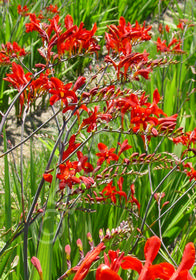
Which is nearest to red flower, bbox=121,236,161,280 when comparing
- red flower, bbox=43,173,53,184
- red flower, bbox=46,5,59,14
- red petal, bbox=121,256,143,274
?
red petal, bbox=121,256,143,274

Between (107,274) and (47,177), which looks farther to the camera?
(47,177)

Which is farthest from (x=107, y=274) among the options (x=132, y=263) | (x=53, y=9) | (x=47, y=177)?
(x=53, y=9)

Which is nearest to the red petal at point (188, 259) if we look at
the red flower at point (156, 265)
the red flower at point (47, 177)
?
the red flower at point (156, 265)

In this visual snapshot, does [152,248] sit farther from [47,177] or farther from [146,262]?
[47,177]

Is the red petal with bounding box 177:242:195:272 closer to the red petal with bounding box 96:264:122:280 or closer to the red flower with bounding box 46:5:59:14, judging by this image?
the red petal with bounding box 96:264:122:280

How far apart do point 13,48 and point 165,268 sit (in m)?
1.15

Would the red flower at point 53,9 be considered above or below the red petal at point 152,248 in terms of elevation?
above

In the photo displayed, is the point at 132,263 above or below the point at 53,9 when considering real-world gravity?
below

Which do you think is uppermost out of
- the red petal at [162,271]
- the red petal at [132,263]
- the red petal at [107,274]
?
the red petal at [107,274]

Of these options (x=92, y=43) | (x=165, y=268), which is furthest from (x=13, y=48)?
(x=165, y=268)

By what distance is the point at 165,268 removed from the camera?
19.8 inches

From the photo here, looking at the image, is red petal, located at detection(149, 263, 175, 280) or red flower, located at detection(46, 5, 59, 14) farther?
red flower, located at detection(46, 5, 59, 14)

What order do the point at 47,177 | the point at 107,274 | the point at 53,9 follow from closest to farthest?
the point at 107,274, the point at 47,177, the point at 53,9

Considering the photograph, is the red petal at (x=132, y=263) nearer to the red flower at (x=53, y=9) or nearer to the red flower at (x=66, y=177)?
the red flower at (x=66, y=177)
